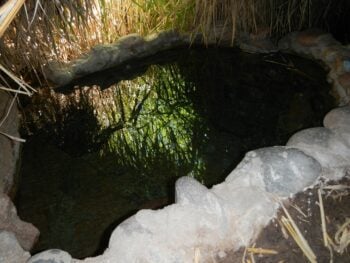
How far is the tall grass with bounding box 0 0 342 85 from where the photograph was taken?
314 cm

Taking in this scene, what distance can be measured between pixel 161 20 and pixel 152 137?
1820mm

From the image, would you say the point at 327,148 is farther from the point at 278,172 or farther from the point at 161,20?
the point at 161,20

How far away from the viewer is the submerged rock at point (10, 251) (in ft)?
4.51

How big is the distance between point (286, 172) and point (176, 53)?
102 inches

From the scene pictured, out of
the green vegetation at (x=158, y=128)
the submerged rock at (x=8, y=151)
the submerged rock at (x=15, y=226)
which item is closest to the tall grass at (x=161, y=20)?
the submerged rock at (x=8, y=151)

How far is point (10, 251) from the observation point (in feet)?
4.58

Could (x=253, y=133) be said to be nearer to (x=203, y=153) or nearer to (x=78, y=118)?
(x=203, y=153)

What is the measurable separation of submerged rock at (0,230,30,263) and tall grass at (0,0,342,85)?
6.29ft

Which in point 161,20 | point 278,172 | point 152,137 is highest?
point 161,20

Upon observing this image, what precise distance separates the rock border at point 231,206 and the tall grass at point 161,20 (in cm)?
207

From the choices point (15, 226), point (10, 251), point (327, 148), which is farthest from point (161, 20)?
point (10, 251)

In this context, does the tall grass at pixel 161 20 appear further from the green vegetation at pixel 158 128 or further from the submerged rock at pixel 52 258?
the submerged rock at pixel 52 258

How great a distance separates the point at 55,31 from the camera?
296cm

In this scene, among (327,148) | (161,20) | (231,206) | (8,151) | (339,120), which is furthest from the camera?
(161,20)
